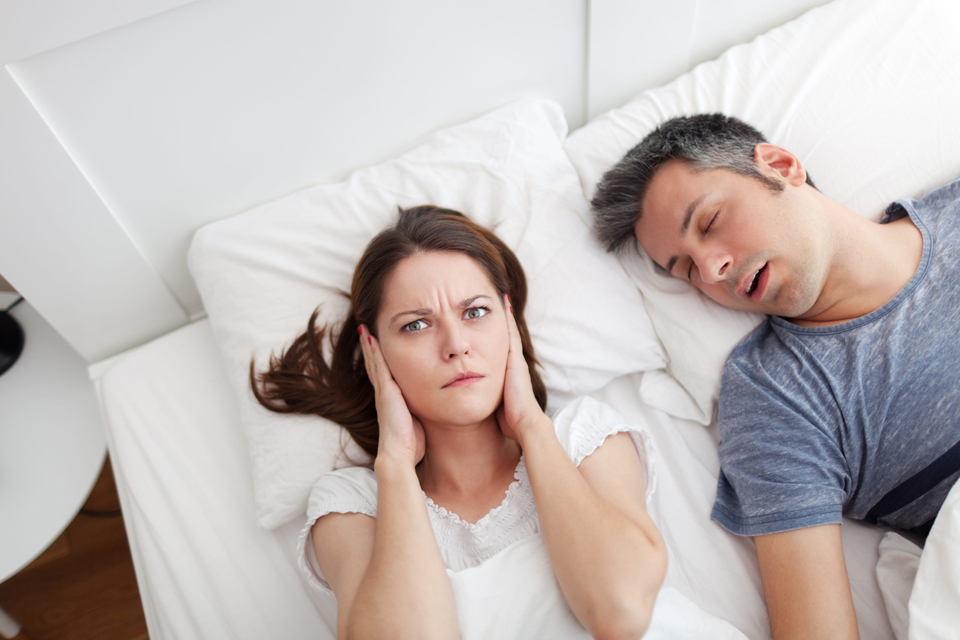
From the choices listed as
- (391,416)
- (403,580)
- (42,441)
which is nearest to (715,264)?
(391,416)

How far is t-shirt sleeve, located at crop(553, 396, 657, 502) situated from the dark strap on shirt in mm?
483

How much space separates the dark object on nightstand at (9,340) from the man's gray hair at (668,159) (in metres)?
1.74

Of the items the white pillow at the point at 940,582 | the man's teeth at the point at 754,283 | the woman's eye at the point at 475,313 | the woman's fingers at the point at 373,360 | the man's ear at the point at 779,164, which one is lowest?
the white pillow at the point at 940,582

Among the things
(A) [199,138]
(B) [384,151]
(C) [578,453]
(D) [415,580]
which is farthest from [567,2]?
(D) [415,580]

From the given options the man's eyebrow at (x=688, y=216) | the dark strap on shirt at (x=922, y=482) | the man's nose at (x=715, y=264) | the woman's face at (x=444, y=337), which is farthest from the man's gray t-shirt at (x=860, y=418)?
the woman's face at (x=444, y=337)

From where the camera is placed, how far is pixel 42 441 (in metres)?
1.48

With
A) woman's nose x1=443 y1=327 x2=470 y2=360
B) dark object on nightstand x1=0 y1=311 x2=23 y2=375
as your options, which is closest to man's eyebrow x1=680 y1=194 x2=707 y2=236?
woman's nose x1=443 y1=327 x2=470 y2=360

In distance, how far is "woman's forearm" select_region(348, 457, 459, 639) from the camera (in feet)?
3.04

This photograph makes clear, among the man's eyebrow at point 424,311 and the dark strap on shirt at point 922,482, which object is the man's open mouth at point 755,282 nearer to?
the dark strap on shirt at point 922,482

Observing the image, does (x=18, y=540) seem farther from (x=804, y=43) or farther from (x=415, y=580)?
(x=804, y=43)

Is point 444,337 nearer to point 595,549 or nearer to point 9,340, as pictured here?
point 595,549

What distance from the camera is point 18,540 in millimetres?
1312

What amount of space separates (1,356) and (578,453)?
166cm

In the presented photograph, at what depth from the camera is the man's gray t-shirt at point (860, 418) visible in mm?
1082
